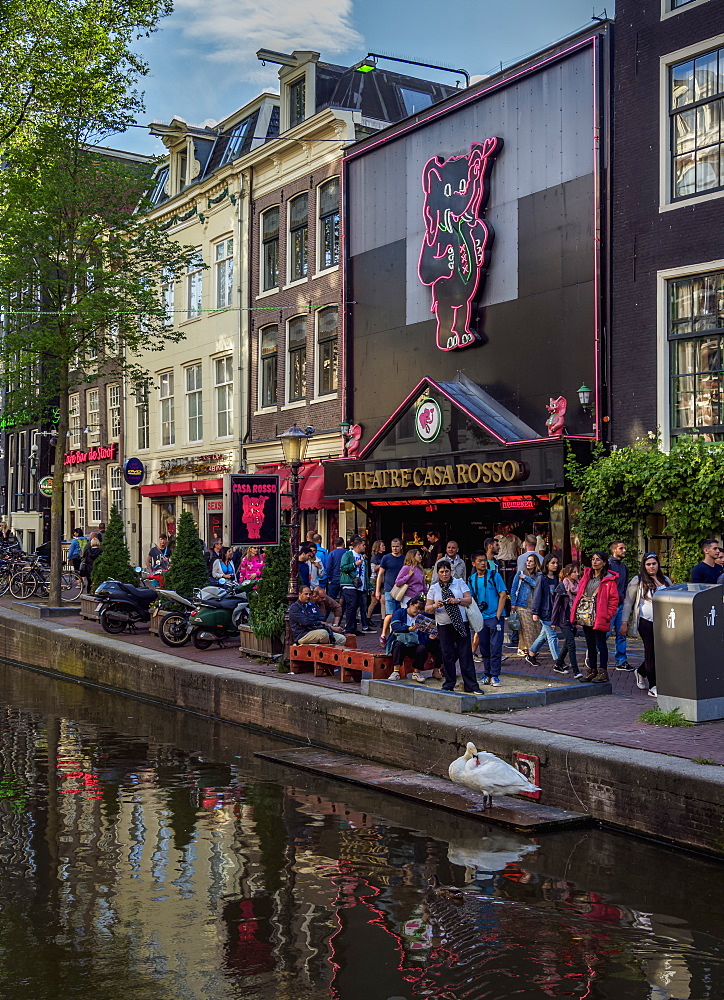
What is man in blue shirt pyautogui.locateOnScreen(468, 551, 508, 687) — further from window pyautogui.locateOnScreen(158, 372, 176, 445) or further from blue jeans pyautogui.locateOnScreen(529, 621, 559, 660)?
window pyautogui.locateOnScreen(158, 372, 176, 445)

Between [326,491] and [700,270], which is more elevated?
[700,270]

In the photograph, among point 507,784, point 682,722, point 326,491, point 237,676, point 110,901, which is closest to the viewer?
point 110,901

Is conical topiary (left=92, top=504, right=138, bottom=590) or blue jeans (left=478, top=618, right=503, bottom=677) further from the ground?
conical topiary (left=92, top=504, right=138, bottom=590)

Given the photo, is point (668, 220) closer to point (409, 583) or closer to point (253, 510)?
point (409, 583)

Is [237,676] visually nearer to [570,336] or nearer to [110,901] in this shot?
[110,901]

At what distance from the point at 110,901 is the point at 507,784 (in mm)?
3267

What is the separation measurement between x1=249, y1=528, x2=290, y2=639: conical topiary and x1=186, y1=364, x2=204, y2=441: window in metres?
18.5

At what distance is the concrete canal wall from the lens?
26.8 ft

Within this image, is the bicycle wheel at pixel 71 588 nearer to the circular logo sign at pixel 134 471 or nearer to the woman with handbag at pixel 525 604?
the circular logo sign at pixel 134 471

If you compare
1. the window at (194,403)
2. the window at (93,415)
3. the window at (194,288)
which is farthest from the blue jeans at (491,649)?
the window at (93,415)

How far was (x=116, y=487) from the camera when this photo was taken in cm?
3916

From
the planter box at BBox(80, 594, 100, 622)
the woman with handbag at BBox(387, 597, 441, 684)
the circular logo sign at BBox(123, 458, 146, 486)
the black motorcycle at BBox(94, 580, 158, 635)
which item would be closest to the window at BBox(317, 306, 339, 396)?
the planter box at BBox(80, 594, 100, 622)

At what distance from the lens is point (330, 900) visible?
726cm

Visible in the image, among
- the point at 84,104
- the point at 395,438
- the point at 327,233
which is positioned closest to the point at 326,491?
the point at 395,438
